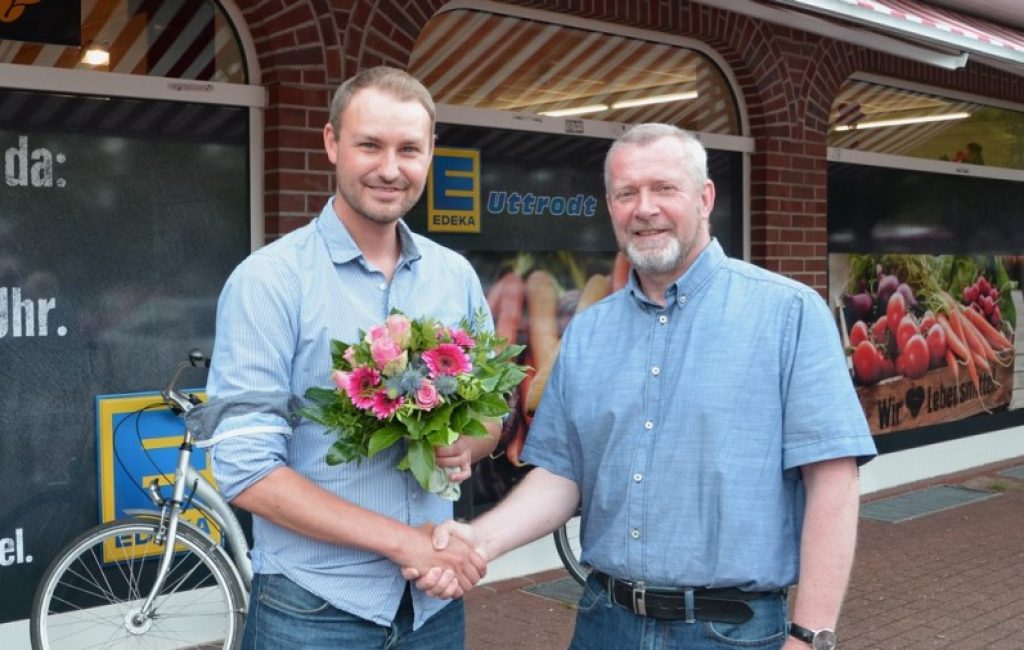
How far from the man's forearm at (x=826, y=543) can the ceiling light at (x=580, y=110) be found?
4.89 m

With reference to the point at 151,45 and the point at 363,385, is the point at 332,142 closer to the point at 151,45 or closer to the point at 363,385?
the point at 363,385

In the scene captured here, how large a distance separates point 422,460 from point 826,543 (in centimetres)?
84

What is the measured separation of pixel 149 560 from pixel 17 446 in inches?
30.0

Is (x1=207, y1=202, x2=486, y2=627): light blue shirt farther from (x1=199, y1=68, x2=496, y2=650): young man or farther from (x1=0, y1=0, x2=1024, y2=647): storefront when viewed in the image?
(x1=0, y1=0, x2=1024, y2=647): storefront

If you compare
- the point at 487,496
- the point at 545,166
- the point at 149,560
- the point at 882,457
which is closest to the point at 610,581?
the point at 149,560

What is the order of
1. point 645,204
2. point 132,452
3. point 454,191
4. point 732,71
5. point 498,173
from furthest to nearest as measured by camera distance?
1. point 732,71
2. point 498,173
3. point 454,191
4. point 132,452
5. point 645,204

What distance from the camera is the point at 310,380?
2543 millimetres

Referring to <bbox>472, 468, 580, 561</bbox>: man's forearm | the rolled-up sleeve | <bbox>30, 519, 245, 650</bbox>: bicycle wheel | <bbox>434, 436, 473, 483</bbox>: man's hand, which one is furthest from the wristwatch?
<bbox>30, 519, 245, 650</bbox>: bicycle wheel

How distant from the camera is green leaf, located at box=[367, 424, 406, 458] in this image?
2.42 meters

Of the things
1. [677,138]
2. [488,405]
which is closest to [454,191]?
[677,138]

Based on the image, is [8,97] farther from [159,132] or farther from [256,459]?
[256,459]

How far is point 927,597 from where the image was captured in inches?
255

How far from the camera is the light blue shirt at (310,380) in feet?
7.97

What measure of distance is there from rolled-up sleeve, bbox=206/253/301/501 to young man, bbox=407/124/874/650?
1.33 ft
